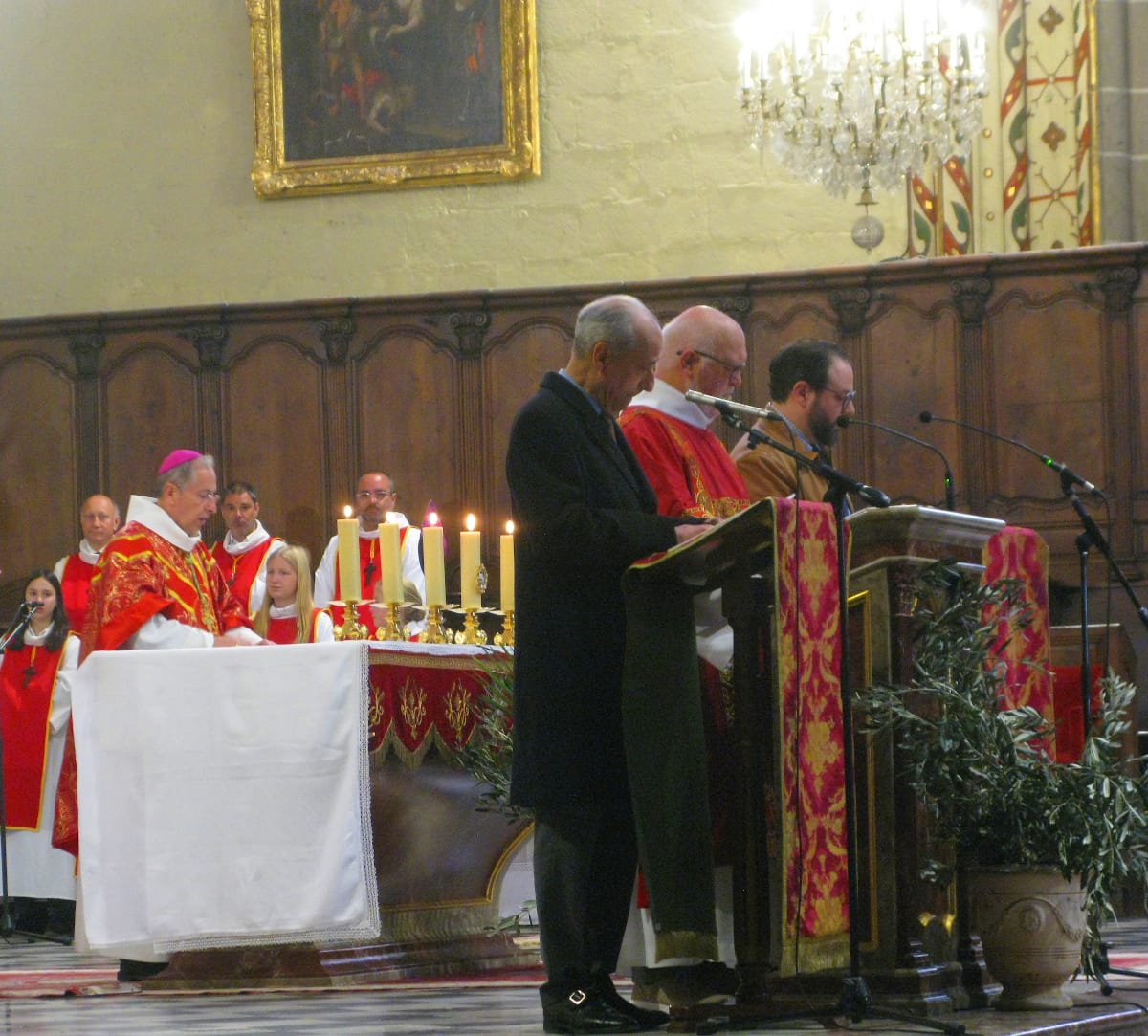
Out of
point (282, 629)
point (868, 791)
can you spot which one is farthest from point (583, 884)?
point (282, 629)

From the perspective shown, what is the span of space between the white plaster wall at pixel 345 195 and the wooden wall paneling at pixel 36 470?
37.5 inches

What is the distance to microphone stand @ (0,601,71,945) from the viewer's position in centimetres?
885

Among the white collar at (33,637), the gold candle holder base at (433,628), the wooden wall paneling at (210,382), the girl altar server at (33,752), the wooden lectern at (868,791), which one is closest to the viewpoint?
the wooden lectern at (868,791)

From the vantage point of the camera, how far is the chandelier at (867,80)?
10352mm

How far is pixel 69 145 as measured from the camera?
42.7 feet

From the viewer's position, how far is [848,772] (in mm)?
3939

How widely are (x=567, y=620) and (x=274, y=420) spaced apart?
25.6 ft

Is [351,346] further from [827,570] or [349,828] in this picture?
[827,570]

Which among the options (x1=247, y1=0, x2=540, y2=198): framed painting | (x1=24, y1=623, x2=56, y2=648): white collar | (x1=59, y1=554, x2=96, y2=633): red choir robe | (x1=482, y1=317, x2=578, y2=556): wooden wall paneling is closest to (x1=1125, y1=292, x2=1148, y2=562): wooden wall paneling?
(x1=482, y1=317, x2=578, y2=556): wooden wall paneling

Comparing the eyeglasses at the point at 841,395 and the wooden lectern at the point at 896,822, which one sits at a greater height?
the eyeglasses at the point at 841,395

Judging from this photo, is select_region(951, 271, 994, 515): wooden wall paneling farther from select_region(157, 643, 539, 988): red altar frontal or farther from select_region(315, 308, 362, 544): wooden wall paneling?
select_region(157, 643, 539, 988): red altar frontal

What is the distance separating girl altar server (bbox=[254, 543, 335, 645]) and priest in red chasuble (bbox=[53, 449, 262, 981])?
35 cm

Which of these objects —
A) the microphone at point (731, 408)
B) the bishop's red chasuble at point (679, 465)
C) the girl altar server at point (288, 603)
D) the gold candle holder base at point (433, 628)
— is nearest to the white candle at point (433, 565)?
the gold candle holder base at point (433, 628)

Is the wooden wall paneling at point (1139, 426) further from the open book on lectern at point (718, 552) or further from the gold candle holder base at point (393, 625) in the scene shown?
the open book on lectern at point (718, 552)
